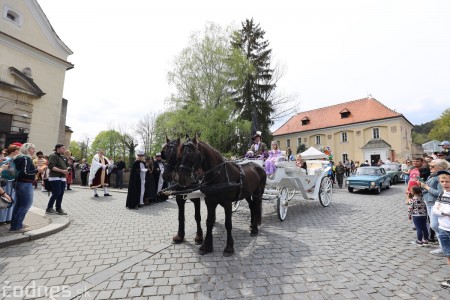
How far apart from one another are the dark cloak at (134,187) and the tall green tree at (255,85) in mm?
15245

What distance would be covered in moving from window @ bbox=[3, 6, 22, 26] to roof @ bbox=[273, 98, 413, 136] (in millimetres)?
39041

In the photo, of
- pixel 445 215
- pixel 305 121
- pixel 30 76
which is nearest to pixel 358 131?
pixel 305 121

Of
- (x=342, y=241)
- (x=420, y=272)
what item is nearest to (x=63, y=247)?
(x=342, y=241)

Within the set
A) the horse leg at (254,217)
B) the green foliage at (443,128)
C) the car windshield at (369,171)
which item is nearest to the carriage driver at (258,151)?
the horse leg at (254,217)

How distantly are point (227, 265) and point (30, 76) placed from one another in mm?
18874

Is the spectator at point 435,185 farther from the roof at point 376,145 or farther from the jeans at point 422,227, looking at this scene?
the roof at point 376,145

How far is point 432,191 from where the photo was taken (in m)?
3.89

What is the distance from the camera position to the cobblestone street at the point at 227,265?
276 centimetres

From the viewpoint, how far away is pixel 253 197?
5379mm

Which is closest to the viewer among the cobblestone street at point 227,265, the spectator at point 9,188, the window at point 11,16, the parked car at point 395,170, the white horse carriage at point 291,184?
the cobblestone street at point 227,265

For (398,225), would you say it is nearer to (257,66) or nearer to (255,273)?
(255,273)

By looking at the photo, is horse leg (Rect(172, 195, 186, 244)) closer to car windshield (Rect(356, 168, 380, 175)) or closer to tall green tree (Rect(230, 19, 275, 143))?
car windshield (Rect(356, 168, 380, 175))

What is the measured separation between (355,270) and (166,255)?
2.99 m

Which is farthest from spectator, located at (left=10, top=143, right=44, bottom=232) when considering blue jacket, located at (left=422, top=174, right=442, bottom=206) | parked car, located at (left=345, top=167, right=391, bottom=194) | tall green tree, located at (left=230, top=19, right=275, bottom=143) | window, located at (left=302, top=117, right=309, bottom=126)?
window, located at (left=302, top=117, right=309, bottom=126)
